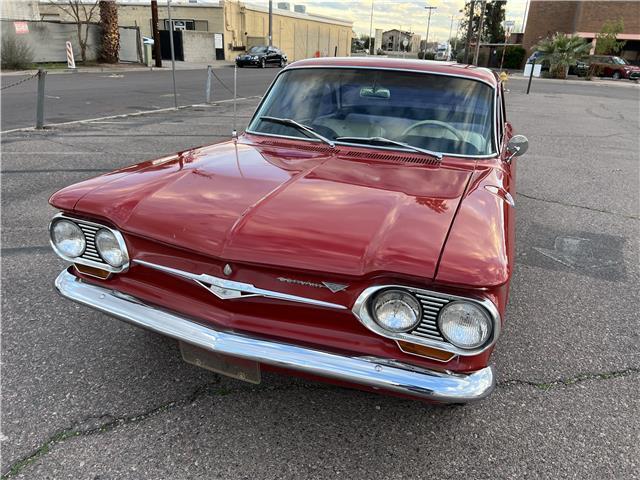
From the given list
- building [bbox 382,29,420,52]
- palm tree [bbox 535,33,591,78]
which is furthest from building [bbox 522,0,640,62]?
building [bbox 382,29,420,52]

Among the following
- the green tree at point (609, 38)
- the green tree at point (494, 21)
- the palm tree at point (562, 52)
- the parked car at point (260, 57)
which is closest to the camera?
the parked car at point (260, 57)

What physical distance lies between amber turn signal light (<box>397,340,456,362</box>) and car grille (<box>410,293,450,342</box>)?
6 cm

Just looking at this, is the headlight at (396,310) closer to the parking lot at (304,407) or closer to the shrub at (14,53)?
the parking lot at (304,407)

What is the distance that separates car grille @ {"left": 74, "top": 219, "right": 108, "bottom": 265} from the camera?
231cm

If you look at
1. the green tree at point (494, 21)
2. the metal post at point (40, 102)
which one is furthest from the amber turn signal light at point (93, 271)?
the green tree at point (494, 21)

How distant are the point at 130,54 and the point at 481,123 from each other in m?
32.2

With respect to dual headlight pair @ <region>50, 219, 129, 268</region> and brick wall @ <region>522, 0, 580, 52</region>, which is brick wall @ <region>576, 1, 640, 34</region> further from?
dual headlight pair @ <region>50, 219, 129, 268</region>

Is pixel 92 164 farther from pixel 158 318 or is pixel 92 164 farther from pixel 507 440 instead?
pixel 507 440

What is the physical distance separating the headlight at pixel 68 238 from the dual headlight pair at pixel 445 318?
1.43 meters

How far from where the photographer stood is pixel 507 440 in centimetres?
230

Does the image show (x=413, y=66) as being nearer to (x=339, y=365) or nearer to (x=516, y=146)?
(x=516, y=146)

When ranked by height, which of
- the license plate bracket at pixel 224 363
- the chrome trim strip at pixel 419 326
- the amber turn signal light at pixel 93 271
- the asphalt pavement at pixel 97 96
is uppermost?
the chrome trim strip at pixel 419 326

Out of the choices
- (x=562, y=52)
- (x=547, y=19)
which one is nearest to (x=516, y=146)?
(x=562, y=52)

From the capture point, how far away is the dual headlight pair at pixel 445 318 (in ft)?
5.90
